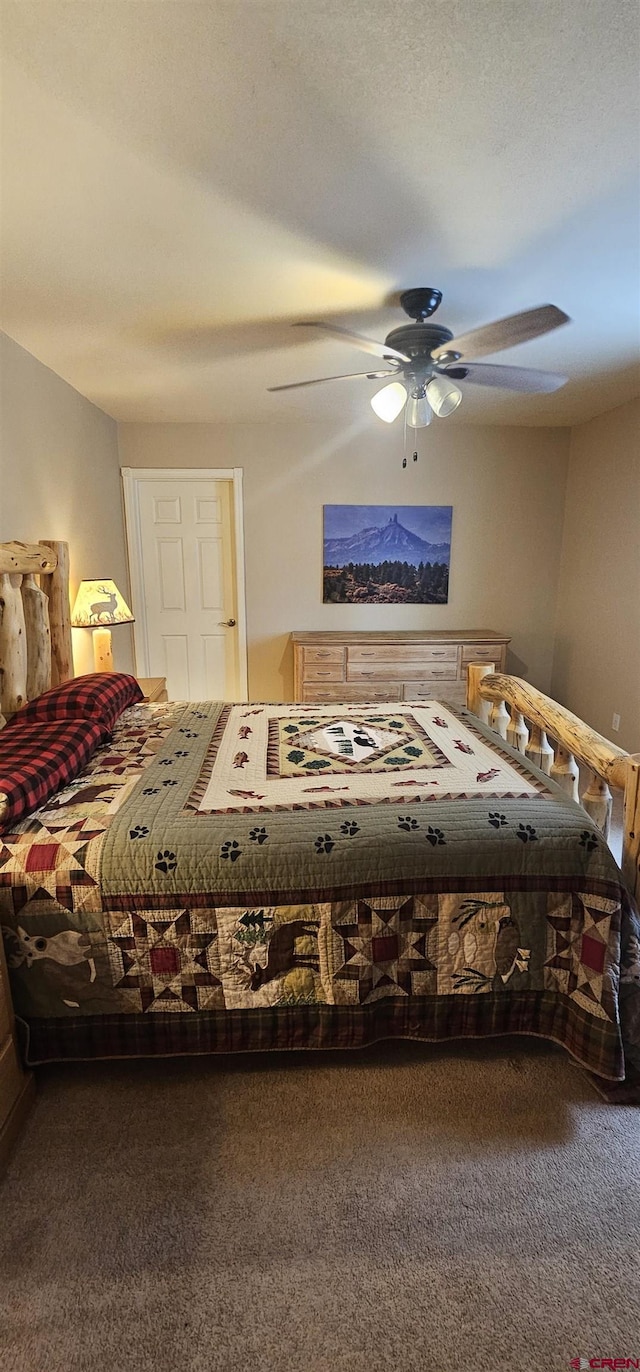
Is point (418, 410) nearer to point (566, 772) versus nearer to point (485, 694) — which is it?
point (485, 694)

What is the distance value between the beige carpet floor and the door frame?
3396 mm

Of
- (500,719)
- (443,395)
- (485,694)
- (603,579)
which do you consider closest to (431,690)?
(603,579)

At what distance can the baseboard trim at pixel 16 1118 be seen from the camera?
1.38 meters

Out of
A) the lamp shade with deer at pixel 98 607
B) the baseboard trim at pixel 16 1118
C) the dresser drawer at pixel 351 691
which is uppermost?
the lamp shade with deer at pixel 98 607

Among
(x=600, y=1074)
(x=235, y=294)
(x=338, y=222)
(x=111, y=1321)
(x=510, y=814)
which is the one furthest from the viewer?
(x=235, y=294)

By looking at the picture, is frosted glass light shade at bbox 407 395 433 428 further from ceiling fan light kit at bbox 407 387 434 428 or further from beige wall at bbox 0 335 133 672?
beige wall at bbox 0 335 133 672

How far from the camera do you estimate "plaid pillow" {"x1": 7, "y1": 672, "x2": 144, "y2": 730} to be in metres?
2.32

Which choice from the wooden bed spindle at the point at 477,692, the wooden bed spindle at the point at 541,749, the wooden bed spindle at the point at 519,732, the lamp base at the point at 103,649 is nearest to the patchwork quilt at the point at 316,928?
the wooden bed spindle at the point at 541,749

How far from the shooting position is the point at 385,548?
457cm

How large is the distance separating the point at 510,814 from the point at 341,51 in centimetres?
175

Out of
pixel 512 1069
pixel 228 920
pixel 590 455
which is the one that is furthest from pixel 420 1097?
pixel 590 455

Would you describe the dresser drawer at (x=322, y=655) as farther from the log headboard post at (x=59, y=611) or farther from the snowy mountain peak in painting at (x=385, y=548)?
the log headboard post at (x=59, y=611)

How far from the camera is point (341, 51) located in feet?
3.88

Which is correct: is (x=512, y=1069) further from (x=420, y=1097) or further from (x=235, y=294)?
(x=235, y=294)
